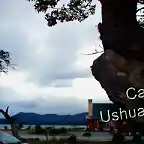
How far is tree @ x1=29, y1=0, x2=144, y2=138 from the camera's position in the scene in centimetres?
1067

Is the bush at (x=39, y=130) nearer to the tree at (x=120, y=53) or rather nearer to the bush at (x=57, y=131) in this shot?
the bush at (x=57, y=131)

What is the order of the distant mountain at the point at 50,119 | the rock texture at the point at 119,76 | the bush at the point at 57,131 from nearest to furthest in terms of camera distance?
the rock texture at the point at 119,76 → the distant mountain at the point at 50,119 → the bush at the point at 57,131

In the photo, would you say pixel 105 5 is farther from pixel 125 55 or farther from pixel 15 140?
pixel 15 140

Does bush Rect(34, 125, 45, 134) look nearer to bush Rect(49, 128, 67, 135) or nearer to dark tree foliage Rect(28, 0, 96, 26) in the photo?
bush Rect(49, 128, 67, 135)

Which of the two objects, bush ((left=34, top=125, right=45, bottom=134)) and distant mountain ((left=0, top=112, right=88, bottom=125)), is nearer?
distant mountain ((left=0, top=112, right=88, bottom=125))

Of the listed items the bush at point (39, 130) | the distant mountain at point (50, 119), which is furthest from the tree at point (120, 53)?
the bush at point (39, 130)

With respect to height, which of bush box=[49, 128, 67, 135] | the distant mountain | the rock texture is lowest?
the rock texture

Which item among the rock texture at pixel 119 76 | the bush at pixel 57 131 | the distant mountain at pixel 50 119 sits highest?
the bush at pixel 57 131

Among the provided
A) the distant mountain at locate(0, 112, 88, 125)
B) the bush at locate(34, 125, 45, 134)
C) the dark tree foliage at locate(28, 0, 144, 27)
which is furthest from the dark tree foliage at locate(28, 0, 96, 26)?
the bush at locate(34, 125, 45, 134)

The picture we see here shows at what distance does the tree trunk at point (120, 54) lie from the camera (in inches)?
420

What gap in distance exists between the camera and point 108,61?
11.0 m

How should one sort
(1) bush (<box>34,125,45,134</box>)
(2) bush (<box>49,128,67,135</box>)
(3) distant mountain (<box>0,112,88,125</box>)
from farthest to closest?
(1) bush (<box>34,125,45,134</box>) < (2) bush (<box>49,128,67,135</box>) < (3) distant mountain (<box>0,112,88,125</box>)

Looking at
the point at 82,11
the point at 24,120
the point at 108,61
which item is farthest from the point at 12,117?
the point at 108,61

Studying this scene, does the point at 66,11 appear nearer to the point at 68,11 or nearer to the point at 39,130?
the point at 68,11
